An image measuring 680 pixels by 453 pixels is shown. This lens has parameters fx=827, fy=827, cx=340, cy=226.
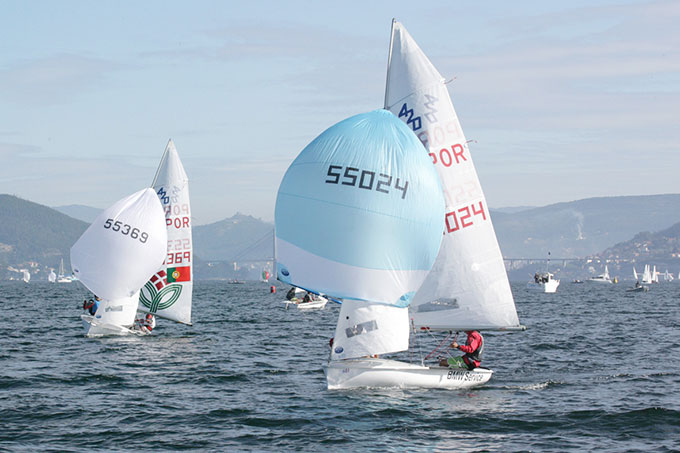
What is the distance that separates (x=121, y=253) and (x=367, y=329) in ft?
51.0

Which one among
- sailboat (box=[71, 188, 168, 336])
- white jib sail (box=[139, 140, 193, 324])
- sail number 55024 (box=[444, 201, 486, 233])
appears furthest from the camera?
white jib sail (box=[139, 140, 193, 324])

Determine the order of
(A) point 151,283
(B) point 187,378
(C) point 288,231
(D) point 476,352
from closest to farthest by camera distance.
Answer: (C) point 288,231 → (D) point 476,352 → (B) point 187,378 → (A) point 151,283

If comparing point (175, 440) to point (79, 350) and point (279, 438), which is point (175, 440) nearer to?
point (279, 438)

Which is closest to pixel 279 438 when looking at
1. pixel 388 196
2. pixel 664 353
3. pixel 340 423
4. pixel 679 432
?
pixel 340 423

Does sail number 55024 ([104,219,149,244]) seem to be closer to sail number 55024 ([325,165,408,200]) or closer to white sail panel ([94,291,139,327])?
white sail panel ([94,291,139,327])

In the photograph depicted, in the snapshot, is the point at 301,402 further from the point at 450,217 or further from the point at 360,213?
the point at 450,217

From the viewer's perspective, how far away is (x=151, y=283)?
3678 centimetres

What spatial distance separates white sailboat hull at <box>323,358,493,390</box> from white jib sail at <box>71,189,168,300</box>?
14410mm

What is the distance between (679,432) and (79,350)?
22335 millimetres

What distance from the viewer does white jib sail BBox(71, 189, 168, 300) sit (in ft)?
107

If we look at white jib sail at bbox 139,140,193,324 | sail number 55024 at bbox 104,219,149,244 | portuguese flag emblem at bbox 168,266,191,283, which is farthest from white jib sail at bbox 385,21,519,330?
portuguese flag emblem at bbox 168,266,191,283

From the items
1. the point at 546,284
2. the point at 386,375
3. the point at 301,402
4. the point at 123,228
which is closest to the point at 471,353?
the point at 386,375

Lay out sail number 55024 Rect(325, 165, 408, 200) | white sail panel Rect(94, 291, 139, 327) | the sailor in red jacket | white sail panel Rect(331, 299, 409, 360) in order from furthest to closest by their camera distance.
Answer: white sail panel Rect(94, 291, 139, 327) < the sailor in red jacket < white sail panel Rect(331, 299, 409, 360) < sail number 55024 Rect(325, 165, 408, 200)

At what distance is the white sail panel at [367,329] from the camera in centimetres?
2034
